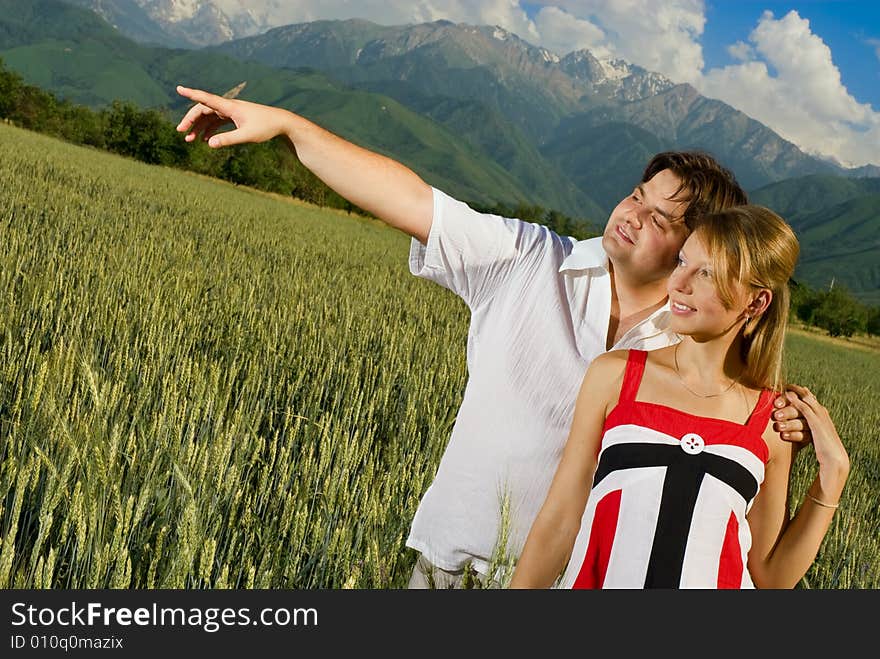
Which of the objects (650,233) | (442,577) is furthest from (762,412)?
(442,577)

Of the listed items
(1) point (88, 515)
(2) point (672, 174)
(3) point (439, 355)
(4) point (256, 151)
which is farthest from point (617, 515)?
(4) point (256, 151)

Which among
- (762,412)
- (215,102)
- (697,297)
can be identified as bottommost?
(762,412)

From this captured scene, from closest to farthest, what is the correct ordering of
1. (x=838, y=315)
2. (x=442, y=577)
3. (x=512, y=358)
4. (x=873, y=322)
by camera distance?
1. (x=512, y=358)
2. (x=442, y=577)
3. (x=838, y=315)
4. (x=873, y=322)

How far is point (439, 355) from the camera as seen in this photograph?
5.30 meters

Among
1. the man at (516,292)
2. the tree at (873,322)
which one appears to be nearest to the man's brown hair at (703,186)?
the man at (516,292)

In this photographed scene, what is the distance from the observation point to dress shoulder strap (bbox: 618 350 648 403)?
1.16 m

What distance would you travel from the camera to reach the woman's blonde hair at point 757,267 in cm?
112

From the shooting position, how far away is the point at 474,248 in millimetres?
1560

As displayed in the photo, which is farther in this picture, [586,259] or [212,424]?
[212,424]

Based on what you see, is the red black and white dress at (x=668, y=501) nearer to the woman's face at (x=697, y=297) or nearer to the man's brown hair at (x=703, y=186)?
the woman's face at (x=697, y=297)

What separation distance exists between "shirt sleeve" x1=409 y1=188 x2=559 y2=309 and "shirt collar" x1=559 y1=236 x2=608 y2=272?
0.10m

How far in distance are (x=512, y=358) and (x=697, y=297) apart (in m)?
0.45

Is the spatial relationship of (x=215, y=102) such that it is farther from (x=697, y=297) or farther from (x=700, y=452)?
(x=700, y=452)

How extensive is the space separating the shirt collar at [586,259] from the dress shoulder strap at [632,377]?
319 millimetres
